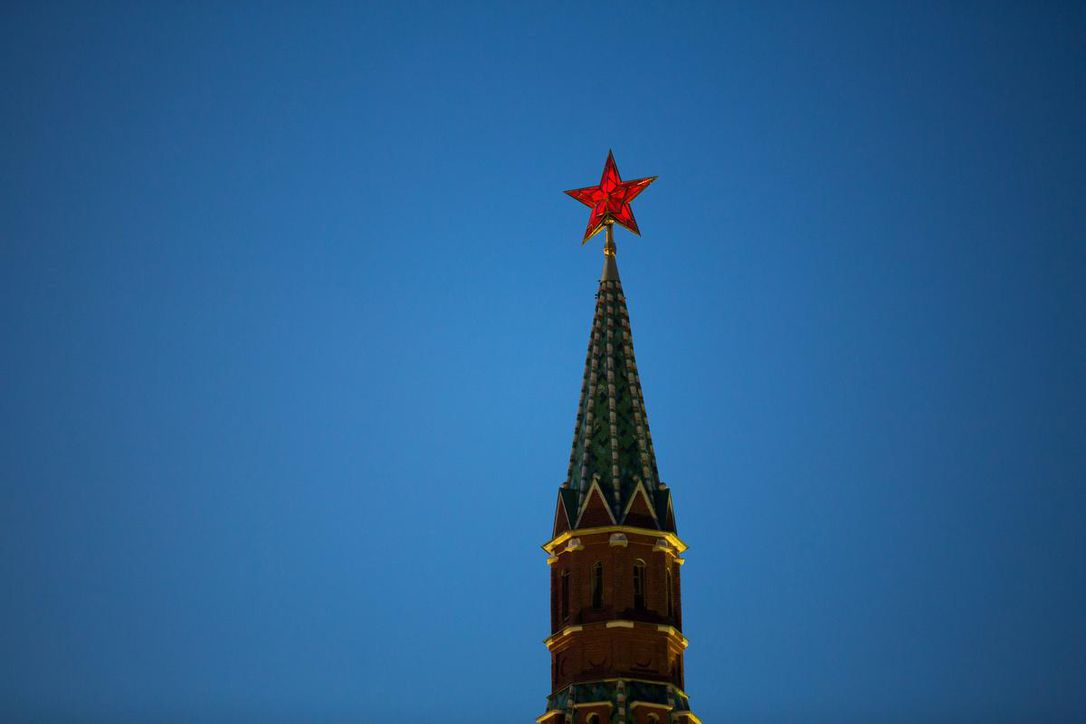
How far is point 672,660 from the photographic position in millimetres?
88000

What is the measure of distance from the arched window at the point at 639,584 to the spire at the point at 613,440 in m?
2.03

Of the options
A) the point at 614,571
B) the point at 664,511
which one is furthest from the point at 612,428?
the point at 614,571

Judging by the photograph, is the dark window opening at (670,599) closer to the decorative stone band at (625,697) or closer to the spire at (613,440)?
the spire at (613,440)

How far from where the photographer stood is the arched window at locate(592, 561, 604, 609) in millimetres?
88000

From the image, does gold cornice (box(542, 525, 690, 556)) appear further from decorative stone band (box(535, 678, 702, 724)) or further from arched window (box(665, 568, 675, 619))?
decorative stone band (box(535, 678, 702, 724))

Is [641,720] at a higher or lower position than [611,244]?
lower

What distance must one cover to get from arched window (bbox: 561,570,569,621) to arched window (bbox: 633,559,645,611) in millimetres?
3764

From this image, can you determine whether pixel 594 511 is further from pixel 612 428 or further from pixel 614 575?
pixel 612 428

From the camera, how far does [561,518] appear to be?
9100 cm

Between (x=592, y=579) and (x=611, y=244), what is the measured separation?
20.9 metres

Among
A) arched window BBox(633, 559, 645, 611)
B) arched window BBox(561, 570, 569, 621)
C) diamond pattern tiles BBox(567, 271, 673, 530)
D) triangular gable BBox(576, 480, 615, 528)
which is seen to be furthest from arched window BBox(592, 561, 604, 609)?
diamond pattern tiles BBox(567, 271, 673, 530)

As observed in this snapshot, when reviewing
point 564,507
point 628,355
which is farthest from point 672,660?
point 628,355

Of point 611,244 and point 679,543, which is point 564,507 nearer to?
point 679,543

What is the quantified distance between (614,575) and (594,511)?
3786 mm
